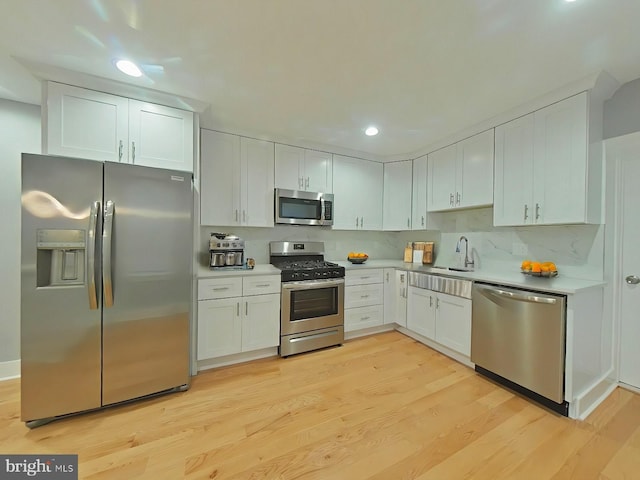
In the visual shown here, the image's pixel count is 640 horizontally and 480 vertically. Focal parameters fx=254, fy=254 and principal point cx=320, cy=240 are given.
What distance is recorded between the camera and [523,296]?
2.07 metres

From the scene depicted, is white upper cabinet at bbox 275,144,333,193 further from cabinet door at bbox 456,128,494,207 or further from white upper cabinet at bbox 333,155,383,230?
cabinet door at bbox 456,128,494,207

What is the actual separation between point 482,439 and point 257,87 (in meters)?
3.08

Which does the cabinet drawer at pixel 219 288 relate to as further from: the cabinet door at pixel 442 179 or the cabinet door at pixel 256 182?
the cabinet door at pixel 442 179

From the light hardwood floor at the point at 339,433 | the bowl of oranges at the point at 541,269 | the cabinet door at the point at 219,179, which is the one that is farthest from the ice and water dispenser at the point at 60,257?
the bowl of oranges at the point at 541,269

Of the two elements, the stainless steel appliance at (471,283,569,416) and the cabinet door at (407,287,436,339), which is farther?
the cabinet door at (407,287,436,339)

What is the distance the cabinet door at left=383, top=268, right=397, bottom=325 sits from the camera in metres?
3.46

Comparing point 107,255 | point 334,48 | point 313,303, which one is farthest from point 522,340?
point 107,255

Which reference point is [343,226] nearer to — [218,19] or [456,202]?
[456,202]

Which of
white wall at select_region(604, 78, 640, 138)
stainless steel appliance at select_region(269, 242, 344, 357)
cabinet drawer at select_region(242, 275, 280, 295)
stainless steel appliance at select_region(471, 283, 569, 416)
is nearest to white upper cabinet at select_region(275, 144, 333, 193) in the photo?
stainless steel appliance at select_region(269, 242, 344, 357)

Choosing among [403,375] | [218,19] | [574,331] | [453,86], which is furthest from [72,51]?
[574,331]

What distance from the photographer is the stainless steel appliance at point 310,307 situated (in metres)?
2.80

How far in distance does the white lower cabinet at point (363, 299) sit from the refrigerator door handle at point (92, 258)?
7.83ft

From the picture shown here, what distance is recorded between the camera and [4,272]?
228cm

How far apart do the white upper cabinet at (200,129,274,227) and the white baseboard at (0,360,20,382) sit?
205cm
